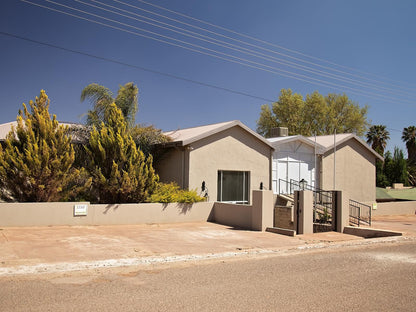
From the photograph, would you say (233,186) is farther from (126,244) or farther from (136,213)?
(126,244)

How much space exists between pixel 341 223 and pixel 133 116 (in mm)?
11222

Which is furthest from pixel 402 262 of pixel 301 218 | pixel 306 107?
pixel 306 107

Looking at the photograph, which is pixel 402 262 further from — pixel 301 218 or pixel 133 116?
pixel 133 116

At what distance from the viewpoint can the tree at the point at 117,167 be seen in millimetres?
15898

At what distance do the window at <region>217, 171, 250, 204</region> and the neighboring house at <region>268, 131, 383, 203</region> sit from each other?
252 cm

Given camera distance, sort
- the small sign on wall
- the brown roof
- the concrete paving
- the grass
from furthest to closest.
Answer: the grass
the brown roof
the small sign on wall
the concrete paving

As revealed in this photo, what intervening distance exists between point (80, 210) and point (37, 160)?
7.74 ft

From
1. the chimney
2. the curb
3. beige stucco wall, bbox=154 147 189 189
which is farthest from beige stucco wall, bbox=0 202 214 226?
the chimney

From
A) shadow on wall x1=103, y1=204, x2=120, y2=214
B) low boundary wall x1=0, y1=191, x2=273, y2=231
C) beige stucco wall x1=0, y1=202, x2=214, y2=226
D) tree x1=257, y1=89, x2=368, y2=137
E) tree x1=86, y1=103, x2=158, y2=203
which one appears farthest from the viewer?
tree x1=257, y1=89, x2=368, y2=137

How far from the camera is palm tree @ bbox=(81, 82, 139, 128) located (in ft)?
63.4

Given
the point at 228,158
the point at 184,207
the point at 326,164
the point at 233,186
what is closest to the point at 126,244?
the point at 184,207

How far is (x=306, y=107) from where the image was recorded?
4897cm

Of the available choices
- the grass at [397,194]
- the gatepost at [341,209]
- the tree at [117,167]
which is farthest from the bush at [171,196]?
the grass at [397,194]

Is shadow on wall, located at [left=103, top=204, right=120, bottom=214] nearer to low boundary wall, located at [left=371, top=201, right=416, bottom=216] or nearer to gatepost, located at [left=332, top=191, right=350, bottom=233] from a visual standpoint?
gatepost, located at [left=332, top=191, right=350, bottom=233]
